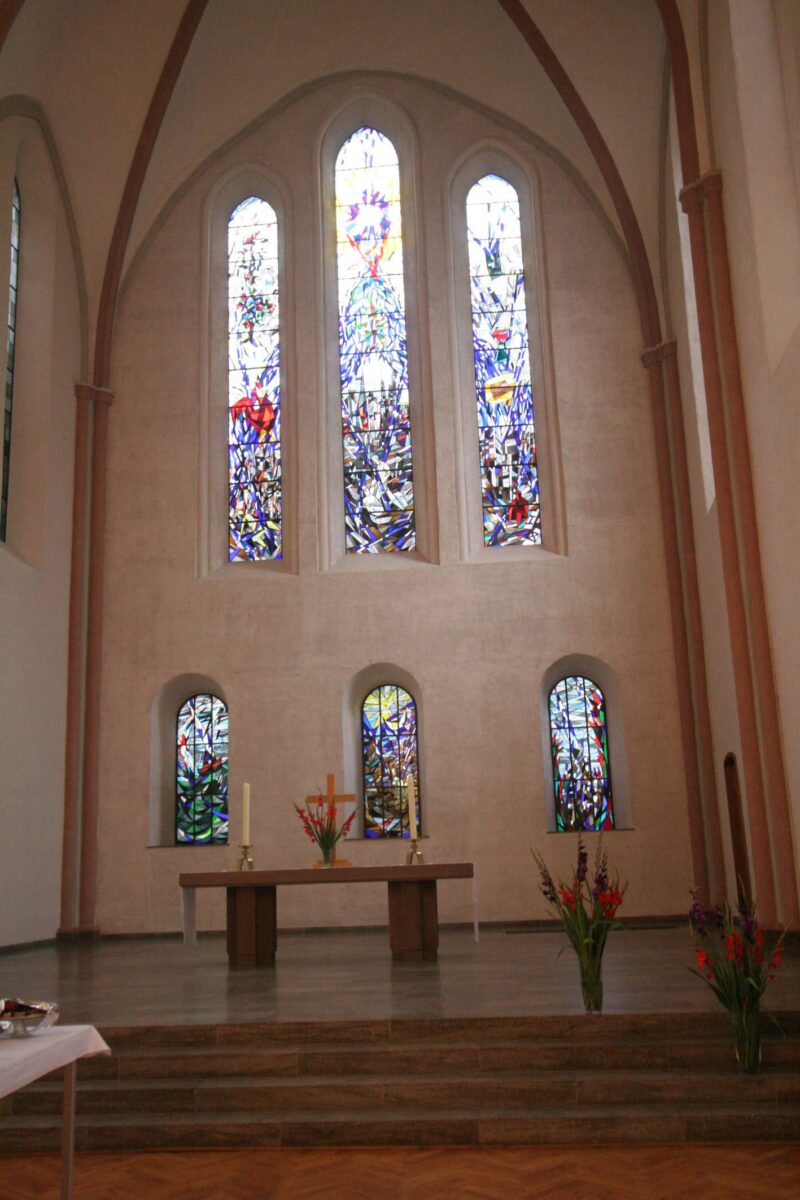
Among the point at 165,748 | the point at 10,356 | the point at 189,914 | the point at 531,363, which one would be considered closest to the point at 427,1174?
the point at 189,914

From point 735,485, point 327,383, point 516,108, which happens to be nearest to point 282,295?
point 327,383

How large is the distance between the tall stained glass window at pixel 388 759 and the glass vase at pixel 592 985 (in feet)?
22.5

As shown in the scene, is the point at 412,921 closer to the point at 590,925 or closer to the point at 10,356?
the point at 590,925

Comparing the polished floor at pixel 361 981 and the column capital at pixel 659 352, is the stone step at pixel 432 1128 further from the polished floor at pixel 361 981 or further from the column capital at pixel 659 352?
the column capital at pixel 659 352

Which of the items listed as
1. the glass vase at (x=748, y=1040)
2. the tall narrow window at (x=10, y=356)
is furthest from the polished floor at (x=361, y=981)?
the tall narrow window at (x=10, y=356)

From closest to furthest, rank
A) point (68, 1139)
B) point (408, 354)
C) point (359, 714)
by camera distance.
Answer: point (68, 1139) < point (359, 714) < point (408, 354)

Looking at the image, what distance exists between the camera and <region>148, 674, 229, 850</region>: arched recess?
43.4 feet

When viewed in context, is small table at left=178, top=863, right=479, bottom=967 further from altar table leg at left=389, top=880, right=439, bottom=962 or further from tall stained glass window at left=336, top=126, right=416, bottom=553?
tall stained glass window at left=336, top=126, right=416, bottom=553

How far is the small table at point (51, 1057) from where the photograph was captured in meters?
3.51

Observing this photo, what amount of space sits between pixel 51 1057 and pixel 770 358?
741 centimetres

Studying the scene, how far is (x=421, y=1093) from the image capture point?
570 cm

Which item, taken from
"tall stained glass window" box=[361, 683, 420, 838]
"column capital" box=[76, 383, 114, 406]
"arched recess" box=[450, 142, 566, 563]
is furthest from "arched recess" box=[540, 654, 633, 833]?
"column capital" box=[76, 383, 114, 406]

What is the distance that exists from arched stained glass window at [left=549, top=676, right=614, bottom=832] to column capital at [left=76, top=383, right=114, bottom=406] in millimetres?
6407

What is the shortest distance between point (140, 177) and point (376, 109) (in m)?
3.21
